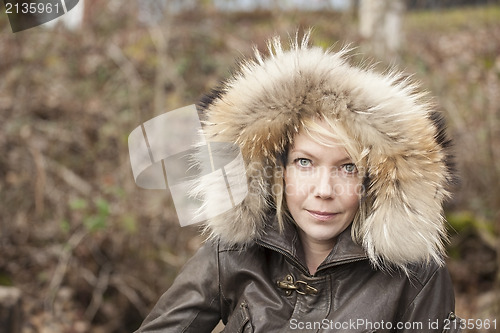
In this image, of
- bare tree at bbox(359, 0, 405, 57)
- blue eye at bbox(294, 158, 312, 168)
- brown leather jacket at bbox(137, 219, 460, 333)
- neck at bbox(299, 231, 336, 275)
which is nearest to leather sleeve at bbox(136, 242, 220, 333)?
brown leather jacket at bbox(137, 219, 460, 333)

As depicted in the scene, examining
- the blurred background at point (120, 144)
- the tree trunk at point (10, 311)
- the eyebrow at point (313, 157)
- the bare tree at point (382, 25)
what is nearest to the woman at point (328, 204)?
the eyebrow at point (313, 157)

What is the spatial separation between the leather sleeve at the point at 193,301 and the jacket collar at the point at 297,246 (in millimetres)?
240

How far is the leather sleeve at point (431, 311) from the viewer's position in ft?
6.59

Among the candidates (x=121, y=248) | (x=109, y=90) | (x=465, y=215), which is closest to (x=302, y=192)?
(x=121, y=248)

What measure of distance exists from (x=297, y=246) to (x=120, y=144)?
3.39 metres

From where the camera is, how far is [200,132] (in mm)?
2225

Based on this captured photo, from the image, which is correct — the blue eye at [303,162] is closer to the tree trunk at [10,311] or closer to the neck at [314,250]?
the neck at [314,250]

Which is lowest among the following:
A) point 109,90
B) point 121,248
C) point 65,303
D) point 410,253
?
point 65,303

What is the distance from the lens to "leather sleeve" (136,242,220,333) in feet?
7.27

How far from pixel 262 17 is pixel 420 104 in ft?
25.0

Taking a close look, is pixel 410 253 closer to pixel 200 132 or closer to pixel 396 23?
pixel 200 132

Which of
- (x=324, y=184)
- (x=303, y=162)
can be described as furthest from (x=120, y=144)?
(x=324, y=184)

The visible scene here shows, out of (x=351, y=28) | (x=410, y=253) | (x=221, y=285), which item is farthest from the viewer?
(x=351, y=28)

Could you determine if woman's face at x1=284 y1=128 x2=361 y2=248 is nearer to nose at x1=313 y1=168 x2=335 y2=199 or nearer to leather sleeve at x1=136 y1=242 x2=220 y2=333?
nose at x1=313 y1=168 x2=335 y2=199
